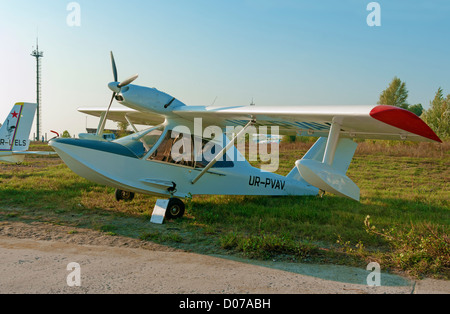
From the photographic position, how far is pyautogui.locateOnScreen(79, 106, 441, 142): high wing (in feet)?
15.5

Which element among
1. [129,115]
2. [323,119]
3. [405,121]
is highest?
[129,115]

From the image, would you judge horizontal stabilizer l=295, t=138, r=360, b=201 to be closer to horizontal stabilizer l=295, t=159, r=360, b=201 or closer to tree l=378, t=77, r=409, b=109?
horizontal stabilizer l=295, t=159, r=360, b=201

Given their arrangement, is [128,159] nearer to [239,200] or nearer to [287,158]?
[239,200]

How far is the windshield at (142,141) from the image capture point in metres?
7.39

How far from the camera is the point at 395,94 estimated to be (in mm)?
57344

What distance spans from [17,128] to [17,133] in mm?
207

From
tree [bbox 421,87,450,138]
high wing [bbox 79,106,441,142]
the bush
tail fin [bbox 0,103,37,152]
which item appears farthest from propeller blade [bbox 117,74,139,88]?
tree [bbox 421,87,450,138]

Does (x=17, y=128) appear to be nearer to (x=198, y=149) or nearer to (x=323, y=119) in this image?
(x=198, y=149)

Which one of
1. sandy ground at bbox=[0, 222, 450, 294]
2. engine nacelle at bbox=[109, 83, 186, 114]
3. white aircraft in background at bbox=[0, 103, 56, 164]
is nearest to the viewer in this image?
sandy ground at bbox=[0, 222, 450, 294]

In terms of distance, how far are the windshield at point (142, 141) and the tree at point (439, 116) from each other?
34.2m

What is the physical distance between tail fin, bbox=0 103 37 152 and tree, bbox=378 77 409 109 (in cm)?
5480

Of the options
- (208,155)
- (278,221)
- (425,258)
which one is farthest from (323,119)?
(208,155)

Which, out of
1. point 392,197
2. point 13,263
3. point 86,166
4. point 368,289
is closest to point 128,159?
point 86,166

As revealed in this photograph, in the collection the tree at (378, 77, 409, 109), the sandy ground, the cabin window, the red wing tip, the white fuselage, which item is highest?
the tree at (378, 77, 409, 109)
